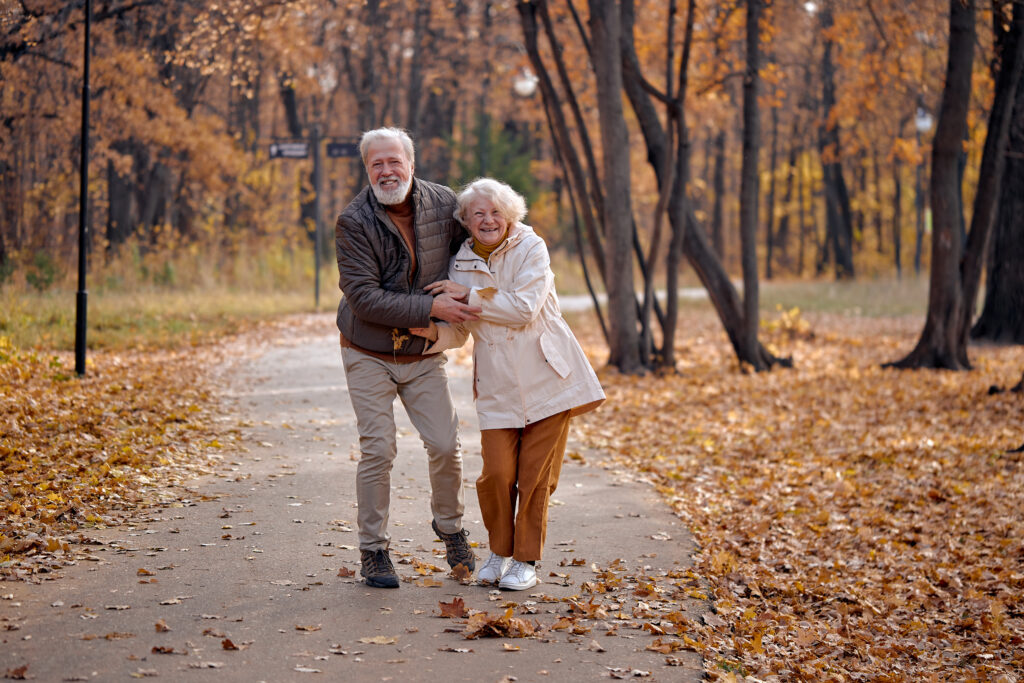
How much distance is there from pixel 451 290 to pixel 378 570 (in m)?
1.37

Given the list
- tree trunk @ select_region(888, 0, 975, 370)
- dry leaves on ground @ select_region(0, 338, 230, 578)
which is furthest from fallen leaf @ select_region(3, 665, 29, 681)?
tree trunk @ select_region(888, 0, 975, 370)

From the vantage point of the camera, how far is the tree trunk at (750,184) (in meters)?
15.1

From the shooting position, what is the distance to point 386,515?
533cm

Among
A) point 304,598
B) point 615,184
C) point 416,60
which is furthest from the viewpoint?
point 416,60

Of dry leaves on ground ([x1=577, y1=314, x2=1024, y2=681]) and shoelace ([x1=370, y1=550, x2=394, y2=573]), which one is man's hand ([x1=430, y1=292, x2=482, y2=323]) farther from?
dry leaves on ground ([x1=577, y1=314, x2=1024, y2=681])

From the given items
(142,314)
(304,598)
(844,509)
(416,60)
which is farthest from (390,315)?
(416,60)

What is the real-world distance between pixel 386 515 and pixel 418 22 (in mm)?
23480

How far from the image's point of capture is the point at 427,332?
5207 mm

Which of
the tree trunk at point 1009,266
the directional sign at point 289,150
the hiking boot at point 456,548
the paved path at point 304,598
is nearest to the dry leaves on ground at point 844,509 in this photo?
the paved path at point 304,598

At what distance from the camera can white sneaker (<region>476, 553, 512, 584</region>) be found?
5457 millimetres

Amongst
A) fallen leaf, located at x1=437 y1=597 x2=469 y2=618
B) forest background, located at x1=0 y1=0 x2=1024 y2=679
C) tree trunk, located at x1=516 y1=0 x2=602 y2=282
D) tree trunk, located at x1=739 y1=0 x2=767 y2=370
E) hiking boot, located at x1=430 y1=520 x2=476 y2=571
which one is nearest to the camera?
fallen leaf, located at x1=437 y1=597 x2=469 y2=618

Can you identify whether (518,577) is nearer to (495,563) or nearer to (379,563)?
(495,563)

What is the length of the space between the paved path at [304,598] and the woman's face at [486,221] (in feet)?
5.57

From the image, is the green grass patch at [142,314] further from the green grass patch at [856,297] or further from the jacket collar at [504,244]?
the green grass patch at [856,297]
